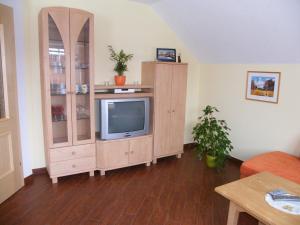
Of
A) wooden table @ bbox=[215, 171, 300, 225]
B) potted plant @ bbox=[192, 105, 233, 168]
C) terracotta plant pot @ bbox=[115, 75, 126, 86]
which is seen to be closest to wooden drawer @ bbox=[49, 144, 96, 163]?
terracotta plant pot @ bbox=[115, 75, 126, 86]

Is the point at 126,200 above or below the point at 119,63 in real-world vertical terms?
below

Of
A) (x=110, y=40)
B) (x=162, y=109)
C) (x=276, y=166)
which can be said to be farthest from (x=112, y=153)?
(x=276, y=166)

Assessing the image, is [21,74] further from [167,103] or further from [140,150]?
[167,103]

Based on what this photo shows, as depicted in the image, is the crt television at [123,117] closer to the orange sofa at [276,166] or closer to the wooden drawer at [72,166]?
the wooden drawer at [72,166]

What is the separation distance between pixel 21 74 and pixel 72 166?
4.38 feet

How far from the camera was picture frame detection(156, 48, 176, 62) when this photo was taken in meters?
3.93

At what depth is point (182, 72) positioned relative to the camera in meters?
3.86

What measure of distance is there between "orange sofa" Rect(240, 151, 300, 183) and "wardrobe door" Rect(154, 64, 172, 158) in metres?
1.36

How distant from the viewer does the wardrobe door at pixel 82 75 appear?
2982 millimetres

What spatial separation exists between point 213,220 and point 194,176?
3.32 ft

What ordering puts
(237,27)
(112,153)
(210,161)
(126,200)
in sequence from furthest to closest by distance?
(210,161)
(112,153)
(237,27)
(126,200)

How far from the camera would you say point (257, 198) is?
5.84 ft

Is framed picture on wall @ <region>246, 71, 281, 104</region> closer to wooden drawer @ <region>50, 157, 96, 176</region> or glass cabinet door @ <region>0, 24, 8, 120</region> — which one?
wooden drawer @ <region>50, 157, 96, 176</region>

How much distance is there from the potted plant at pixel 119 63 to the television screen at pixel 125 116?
382 millimetres
